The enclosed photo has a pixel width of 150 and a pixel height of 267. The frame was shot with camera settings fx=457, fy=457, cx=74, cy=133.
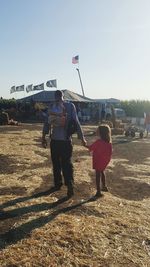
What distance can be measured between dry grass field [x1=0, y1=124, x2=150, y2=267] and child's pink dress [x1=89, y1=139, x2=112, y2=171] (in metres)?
0.69

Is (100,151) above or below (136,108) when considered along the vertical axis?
below

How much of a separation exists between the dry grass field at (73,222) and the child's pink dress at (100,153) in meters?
0.69

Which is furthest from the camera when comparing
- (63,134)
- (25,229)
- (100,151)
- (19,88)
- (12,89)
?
(12,89)

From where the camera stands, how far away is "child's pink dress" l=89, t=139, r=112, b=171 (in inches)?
396

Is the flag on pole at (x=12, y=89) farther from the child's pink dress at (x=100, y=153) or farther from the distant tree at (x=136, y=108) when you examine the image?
the child's pink dress at (x=100, y=153)

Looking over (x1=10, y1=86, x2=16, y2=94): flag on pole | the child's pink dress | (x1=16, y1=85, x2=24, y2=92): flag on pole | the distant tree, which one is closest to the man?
Result: the child's pink dress

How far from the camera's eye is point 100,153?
33.1 feet

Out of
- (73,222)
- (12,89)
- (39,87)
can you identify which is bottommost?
(73,222)

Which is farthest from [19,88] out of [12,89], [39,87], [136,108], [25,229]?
[25,229]

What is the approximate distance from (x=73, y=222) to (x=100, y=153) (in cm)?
262

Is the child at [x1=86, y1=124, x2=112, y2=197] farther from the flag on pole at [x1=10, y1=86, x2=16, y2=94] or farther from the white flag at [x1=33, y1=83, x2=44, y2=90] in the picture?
the flag on pole at [x1=10, y1=86, x2=16, y2=94]

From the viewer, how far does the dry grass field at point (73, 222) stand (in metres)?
6.27

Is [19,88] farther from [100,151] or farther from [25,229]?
[25,229]

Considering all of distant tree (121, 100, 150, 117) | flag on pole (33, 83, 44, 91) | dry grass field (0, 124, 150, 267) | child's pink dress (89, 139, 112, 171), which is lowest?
dry grass field (0, 124, 150, 267)
